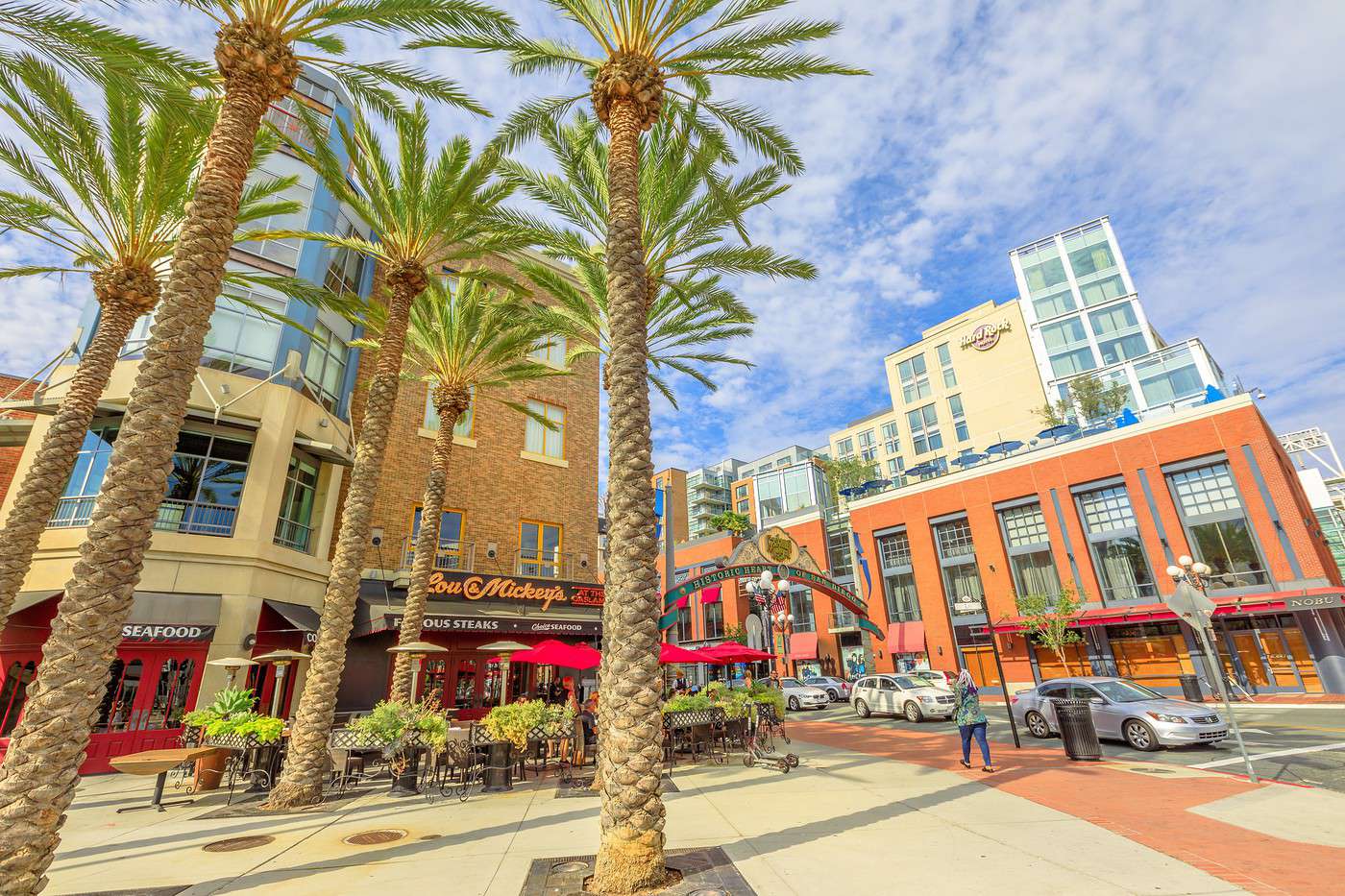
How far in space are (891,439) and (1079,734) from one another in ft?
196

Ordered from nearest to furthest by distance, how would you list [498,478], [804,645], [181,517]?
1. [181,517]
2. [498,478]
3. [804,645]

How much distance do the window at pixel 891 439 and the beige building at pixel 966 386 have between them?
9.36ft

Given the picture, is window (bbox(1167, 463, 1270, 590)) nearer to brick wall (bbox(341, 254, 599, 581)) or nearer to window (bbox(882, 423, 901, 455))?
brick wall (bbox(341, 254, 599, 581))

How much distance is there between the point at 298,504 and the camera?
64.8 feet

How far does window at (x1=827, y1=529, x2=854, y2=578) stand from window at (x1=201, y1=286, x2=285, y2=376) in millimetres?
41161

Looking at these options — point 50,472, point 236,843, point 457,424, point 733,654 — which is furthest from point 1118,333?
point 50,472

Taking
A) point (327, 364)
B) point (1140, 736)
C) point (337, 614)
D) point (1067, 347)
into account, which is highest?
point (1067, 347)

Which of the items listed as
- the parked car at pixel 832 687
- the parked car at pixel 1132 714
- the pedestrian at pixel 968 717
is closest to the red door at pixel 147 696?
the pedestrian at pixel 968 717

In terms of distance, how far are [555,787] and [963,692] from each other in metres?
8.14

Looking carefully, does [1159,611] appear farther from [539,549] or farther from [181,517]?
[181,517]

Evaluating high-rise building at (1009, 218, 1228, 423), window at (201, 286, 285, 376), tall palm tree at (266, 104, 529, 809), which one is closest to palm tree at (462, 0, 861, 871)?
tall palm tree at (266, 104, 529, 809)

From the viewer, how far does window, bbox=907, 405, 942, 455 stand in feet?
198

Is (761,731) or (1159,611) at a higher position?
(1159,611)

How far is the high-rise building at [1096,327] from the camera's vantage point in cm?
4831
